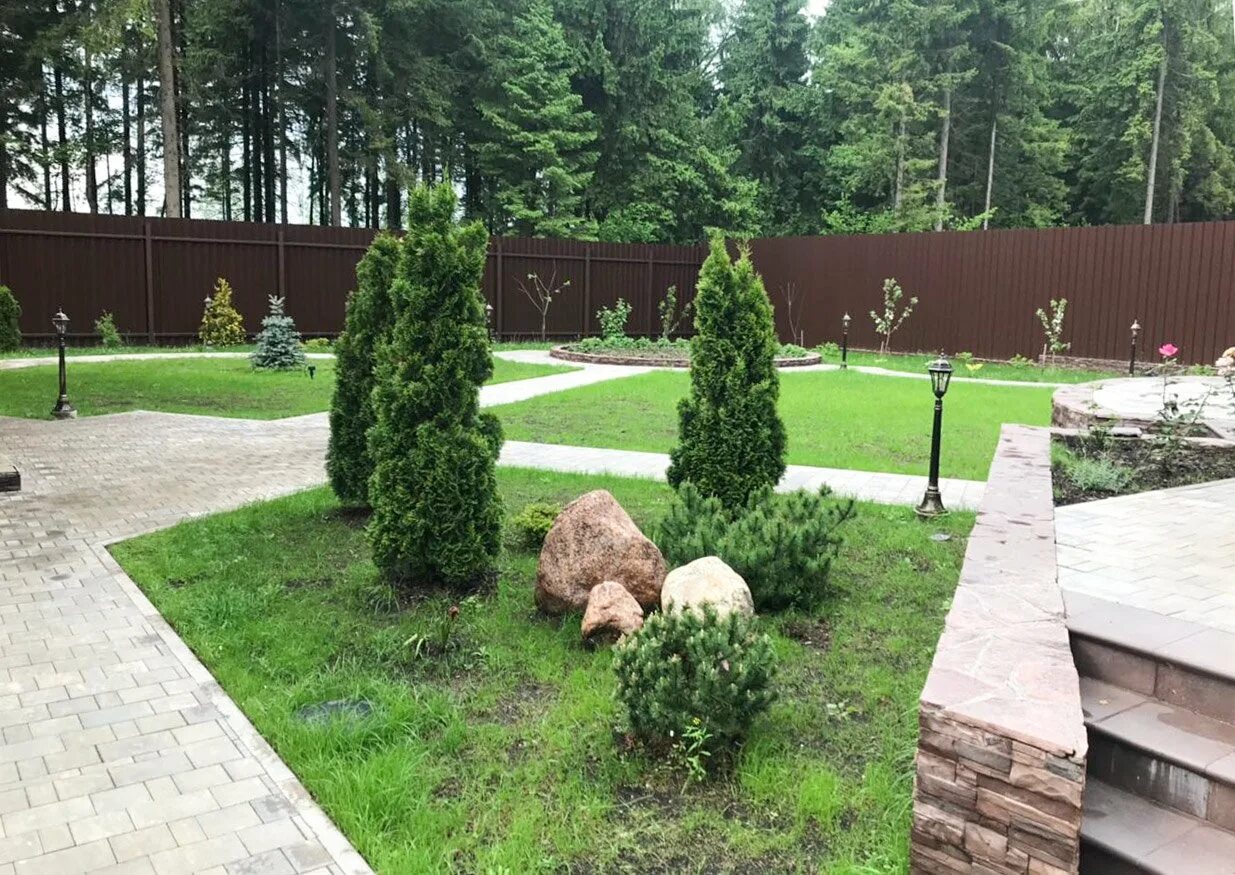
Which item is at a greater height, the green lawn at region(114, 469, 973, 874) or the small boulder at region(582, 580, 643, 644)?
the small boulder at region(582, 580, 643, 644)

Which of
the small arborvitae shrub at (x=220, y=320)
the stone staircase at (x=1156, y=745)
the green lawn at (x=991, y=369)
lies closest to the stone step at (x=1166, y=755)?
the stone staircase at (x=1156, y=745)

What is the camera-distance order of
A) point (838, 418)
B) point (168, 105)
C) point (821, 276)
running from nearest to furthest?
1. point (838, 418)
2. point (168, 105)
3. point (821, 276)

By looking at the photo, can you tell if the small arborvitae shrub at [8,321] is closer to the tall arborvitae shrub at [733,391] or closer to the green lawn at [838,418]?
the green lawn at [838,418]

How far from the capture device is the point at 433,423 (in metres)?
4.39

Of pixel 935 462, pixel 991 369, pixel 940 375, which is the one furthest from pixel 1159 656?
pixel 991 369

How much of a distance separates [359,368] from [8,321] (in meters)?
12.2

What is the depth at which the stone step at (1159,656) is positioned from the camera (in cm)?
281

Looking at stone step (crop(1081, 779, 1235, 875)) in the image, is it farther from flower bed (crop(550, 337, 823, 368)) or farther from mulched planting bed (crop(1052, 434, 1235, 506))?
flower bed (crop(550, 337, 823, 368))

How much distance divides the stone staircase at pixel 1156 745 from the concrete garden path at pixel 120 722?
2.02m

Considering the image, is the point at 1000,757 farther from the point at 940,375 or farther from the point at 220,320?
the point at 220,320

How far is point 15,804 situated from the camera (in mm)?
2725

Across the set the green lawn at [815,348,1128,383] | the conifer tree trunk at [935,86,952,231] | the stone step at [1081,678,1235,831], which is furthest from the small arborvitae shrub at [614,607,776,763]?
the conifer tree trunk at [935,86,952,231]

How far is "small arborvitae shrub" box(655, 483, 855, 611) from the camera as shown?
14.3 feet

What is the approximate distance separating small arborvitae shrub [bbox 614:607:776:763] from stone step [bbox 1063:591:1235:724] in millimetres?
1105
